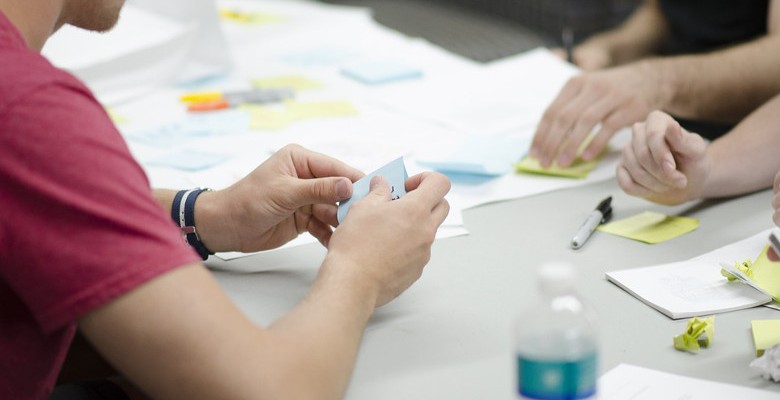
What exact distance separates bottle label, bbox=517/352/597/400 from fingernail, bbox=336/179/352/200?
15.8 inches

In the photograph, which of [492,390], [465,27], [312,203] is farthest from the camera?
[465,27]

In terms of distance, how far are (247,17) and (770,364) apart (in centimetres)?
197

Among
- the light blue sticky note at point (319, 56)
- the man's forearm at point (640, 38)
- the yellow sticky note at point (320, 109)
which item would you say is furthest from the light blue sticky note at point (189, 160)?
the man's forearm at point (640, 38)

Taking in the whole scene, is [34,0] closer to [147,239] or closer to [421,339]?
[147,239]

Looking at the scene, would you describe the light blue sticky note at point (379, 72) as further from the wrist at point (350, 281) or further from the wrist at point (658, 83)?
the wrist at point (350, 281)

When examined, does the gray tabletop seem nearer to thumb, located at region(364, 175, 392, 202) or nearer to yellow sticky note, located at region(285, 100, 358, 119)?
thumb, located at region(364, 175, 392, 202)

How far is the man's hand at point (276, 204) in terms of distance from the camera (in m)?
1.15

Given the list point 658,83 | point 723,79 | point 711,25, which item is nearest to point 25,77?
point 658,83

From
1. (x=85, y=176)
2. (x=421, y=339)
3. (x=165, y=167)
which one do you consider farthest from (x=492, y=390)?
(x=165, y=167)

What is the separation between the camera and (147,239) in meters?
0.80

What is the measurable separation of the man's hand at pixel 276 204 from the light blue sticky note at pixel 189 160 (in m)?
0.34

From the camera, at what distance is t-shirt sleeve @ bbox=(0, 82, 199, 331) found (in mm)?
781

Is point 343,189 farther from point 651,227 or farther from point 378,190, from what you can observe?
point 651,227

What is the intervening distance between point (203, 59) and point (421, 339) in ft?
4.44
